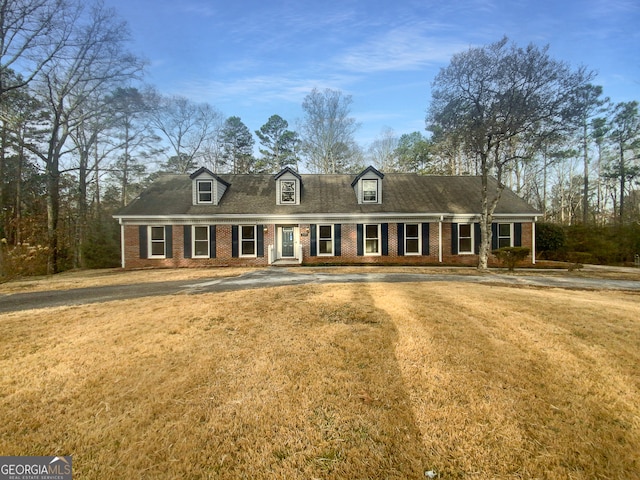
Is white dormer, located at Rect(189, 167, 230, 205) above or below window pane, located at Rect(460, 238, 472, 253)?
above

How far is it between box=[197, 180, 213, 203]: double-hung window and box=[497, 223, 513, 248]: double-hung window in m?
16.1

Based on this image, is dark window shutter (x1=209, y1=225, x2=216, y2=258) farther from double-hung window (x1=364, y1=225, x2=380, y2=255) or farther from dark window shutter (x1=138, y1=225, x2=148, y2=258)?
double-hung window (x1=364, y1=225, x2=380, y2=255)

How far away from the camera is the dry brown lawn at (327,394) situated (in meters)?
2.03

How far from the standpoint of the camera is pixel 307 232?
15.4 meters

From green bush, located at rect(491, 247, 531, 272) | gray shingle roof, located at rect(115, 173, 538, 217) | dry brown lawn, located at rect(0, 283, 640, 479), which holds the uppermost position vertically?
gray shingle roof, located at rect(115, 173, 538, 217)

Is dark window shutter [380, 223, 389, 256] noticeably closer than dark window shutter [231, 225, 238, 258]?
No

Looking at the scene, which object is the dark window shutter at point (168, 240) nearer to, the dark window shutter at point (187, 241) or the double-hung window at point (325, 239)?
the dark window shutter at point (187, 241)

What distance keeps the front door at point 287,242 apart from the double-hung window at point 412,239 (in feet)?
20.7

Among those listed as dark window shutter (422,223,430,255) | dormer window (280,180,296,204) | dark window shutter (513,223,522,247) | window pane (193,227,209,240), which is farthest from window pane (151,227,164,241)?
dark window shutter (513,223,522,247)

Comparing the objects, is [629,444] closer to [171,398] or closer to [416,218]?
[171,398]

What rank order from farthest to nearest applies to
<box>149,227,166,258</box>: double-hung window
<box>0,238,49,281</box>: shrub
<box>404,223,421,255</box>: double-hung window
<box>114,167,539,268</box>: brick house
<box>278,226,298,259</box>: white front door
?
<box>278,226,298,259</box>: white front door, <box>404,223,421,255</box>: double-hung window, <box>149,227,166,258</box>: double-hung window, <box>114,167,539,268</box>: brick house, <box>0,238,49,281</box>: shrub

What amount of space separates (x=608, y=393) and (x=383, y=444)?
2501 mm

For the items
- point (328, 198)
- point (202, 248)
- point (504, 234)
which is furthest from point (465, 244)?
point (202, 248)

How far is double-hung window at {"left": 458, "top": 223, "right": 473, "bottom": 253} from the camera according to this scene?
15.5 metres
